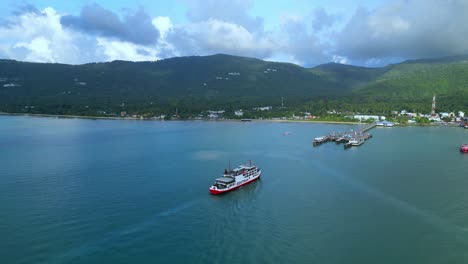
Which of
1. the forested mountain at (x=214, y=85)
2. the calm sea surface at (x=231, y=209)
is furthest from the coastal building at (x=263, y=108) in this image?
the calm sea surface at (x=231, y=209)

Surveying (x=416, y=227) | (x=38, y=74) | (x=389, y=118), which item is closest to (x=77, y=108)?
(x=38, y=74)

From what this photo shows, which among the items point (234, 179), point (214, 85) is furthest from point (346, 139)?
point (214, 85)

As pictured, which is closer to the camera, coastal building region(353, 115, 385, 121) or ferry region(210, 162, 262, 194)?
ferry region(210, 162, 262, 194)

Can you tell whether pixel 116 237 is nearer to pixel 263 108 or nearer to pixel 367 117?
pixel 367 117

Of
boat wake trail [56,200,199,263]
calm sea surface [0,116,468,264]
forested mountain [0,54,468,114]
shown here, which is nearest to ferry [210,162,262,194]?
calm sea surface [0,116,468,264]

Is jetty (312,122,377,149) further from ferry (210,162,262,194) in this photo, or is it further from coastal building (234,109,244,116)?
coastal building (234,109,244,116)

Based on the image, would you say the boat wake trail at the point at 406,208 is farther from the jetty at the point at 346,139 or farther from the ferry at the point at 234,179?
the jetty at the point at 346,139

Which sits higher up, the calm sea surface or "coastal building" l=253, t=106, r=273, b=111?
"coastal building" l=253, t=106, r=273, b=111
